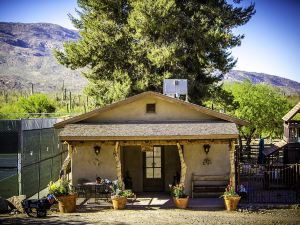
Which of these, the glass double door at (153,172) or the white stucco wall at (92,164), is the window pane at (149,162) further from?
the white stucco wall at (92,164)

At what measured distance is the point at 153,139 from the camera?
48.8 ft

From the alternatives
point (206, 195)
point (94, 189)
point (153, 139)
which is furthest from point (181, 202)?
point (94, 189)

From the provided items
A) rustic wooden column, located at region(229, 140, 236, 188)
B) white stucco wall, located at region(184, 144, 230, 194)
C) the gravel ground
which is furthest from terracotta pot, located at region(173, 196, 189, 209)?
rustic wooden column, located at region(229, 140, 236, 188)

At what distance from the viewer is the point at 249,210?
13922 millimetres

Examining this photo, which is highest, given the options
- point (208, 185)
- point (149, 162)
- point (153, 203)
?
point (149, 162)

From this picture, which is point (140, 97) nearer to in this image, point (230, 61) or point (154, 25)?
point (154, 25)

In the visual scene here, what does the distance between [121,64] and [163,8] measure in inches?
227

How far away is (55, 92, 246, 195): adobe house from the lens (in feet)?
48.9

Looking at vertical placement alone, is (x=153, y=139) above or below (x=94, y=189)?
above

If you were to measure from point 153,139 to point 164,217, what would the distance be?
3382 millimetres

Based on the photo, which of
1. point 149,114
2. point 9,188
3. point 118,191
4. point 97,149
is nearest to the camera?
point 118,191

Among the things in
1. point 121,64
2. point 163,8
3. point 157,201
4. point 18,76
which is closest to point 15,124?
point 121,64

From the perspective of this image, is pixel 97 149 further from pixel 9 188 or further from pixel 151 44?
pixel 151 44

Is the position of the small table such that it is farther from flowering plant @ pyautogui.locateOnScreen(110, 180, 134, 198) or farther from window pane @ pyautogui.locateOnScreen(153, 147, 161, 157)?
window pane @ pyautogui.locateOnScreen(153, 147, 161, 157)
